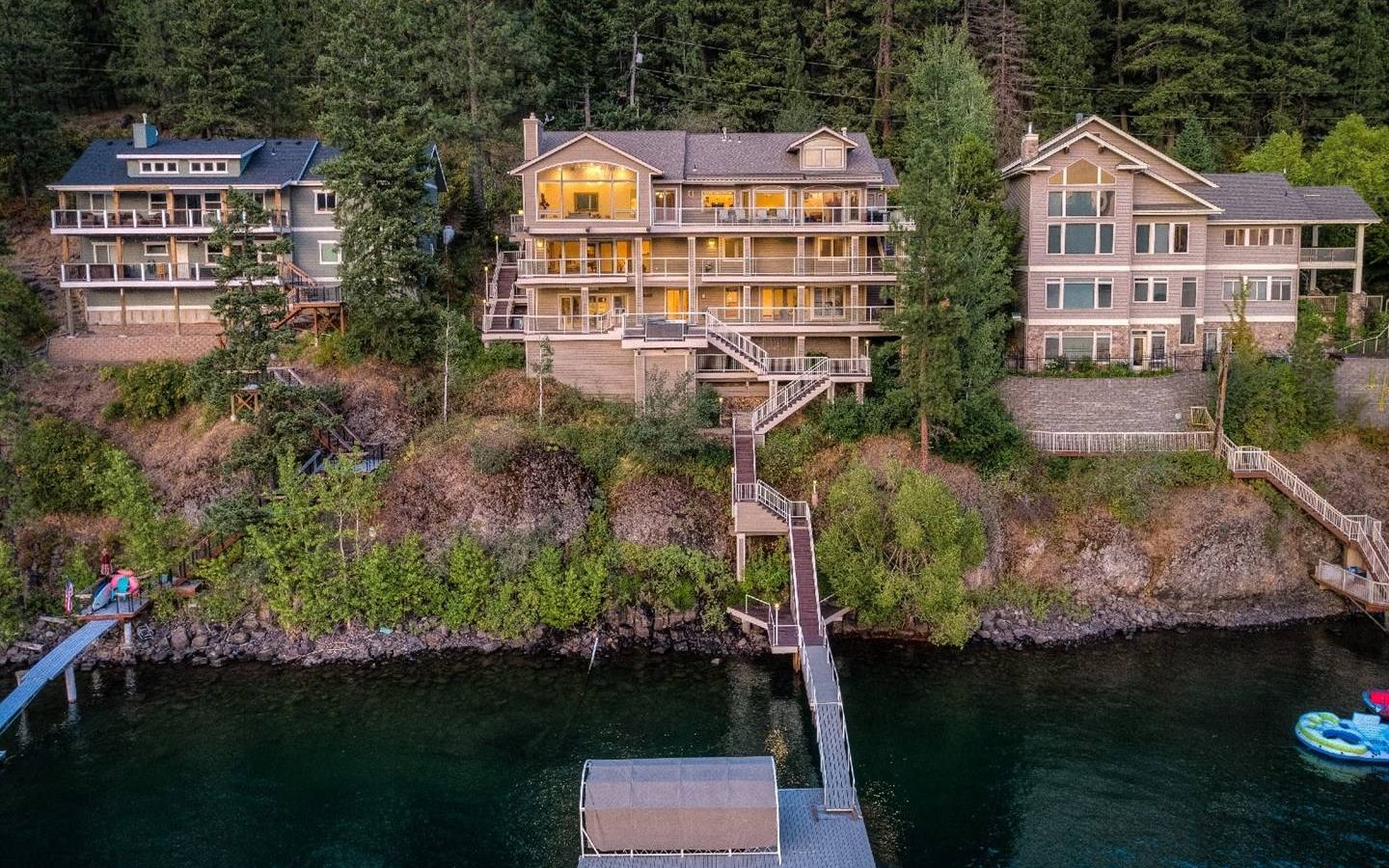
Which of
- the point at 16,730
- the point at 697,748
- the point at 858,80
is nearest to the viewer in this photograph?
the point at 697,748


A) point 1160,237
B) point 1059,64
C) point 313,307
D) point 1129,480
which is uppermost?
point 1059,64

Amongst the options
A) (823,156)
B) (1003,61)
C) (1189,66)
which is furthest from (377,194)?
(1189,66)

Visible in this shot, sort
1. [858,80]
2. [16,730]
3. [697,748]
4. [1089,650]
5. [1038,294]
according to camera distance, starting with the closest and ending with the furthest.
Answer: [697,748], [16,730], [1089,650], [1038,294], [858,80]

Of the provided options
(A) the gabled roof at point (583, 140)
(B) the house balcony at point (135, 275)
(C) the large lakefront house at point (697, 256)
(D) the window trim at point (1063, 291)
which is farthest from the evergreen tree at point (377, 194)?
(D) the window trim at point (1063, 291)

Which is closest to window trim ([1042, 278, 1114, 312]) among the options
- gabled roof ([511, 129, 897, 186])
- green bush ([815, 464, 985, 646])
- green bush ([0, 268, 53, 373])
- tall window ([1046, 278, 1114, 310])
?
tall window ([1046, 278, 1114, 310])

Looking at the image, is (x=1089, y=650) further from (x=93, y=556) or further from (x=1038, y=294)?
(x=93, y=556)

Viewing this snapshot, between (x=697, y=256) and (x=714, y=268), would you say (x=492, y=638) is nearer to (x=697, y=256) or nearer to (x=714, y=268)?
(x=714, y=268)

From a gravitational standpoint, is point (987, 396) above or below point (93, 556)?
above

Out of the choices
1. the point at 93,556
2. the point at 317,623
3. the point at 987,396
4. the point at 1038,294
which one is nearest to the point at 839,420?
the point at 987,396
